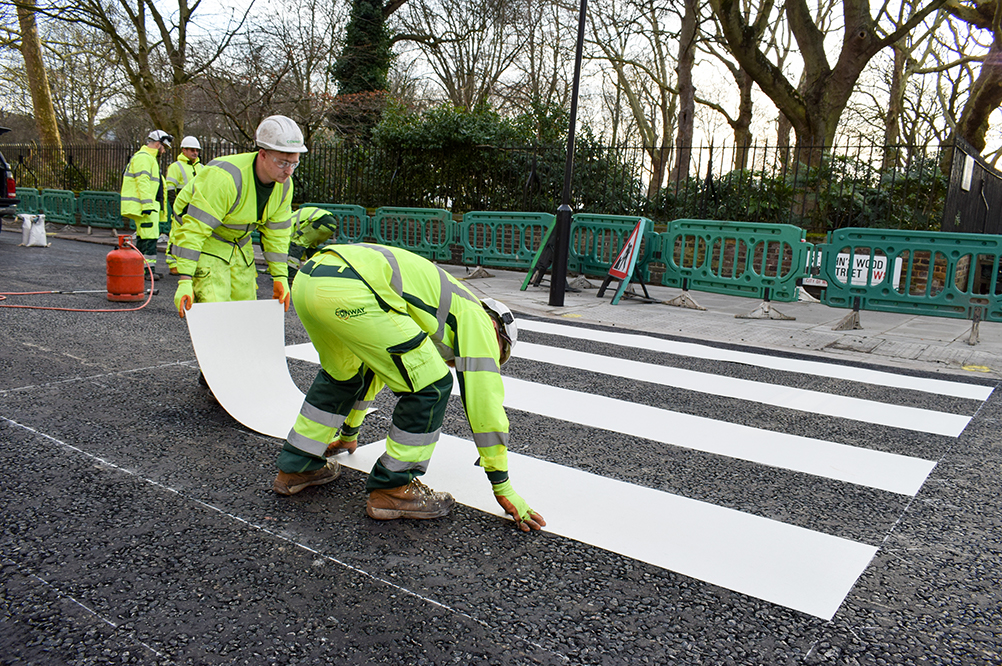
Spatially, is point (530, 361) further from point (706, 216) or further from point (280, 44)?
point (280, 44)

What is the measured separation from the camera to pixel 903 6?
892 inches

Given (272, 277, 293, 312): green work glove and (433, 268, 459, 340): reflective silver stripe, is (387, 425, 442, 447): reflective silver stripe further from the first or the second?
(272, 277, 293, 312): green work glove

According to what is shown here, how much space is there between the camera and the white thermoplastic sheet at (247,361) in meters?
4.15

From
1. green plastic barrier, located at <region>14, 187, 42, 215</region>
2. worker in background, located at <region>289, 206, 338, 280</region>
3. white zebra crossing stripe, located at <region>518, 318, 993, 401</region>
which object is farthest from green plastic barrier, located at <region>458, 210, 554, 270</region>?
green plastic barrier, located at <region>14, 187, 42, 215</region>

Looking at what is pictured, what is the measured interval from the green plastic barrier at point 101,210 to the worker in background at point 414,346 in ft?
60.7

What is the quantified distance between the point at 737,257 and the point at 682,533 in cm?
713

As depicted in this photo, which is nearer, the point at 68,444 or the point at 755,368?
the point at 68,444

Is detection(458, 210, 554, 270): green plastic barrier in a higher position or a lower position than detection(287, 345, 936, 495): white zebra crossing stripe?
higher

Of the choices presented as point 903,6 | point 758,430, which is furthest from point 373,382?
point 903,6

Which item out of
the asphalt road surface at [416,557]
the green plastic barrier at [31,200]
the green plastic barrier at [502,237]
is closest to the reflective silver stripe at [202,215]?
Result: the asphalt road surface at [416,557]

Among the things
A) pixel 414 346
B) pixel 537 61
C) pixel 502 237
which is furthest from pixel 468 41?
pixel 414 346

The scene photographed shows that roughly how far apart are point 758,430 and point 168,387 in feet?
13.2

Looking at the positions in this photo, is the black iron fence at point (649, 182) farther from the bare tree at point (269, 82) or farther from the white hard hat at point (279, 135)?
the white hard hat at point (279, 135)

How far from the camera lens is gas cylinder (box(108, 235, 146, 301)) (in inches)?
329
